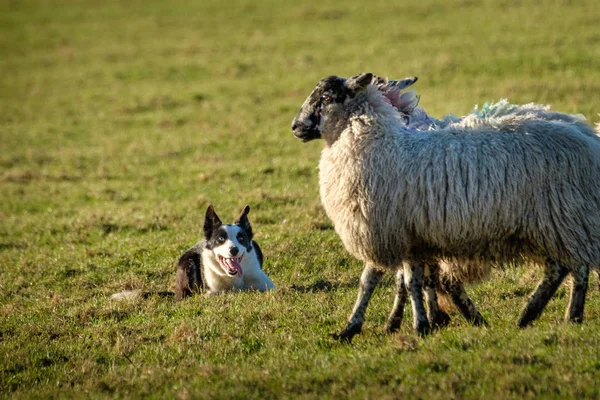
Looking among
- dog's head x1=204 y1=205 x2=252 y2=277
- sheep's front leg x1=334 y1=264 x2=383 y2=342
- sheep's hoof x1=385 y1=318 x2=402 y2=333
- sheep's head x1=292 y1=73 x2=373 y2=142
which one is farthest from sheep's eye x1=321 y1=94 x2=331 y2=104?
dog's head x1=204 y1=205 x2=252 y2=277

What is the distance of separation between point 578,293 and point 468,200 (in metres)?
1.37

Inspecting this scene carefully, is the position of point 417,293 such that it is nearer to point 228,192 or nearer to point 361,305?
point 361,305

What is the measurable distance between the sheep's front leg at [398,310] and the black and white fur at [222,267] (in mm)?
2496

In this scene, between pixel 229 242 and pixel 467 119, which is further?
pixel 229 242

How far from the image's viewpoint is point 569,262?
7672 mm

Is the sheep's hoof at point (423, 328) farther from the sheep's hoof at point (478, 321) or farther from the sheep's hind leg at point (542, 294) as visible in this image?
the sheep's hind leg at point (542, 294)

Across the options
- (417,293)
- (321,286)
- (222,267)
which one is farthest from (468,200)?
(222,267)

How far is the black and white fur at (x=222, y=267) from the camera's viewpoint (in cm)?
1027

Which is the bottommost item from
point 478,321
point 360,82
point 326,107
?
point 478,321

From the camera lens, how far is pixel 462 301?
27.3 feet

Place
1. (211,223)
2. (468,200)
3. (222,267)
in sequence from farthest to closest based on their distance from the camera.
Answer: (211,223) → (222,267) → (468,200)

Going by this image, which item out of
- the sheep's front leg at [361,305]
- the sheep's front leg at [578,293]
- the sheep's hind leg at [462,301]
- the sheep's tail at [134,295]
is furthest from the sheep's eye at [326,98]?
the sheep's tail at [134,295]

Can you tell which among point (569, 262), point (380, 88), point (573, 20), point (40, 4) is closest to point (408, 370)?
point (569, 262)

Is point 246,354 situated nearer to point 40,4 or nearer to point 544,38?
point 544,38
